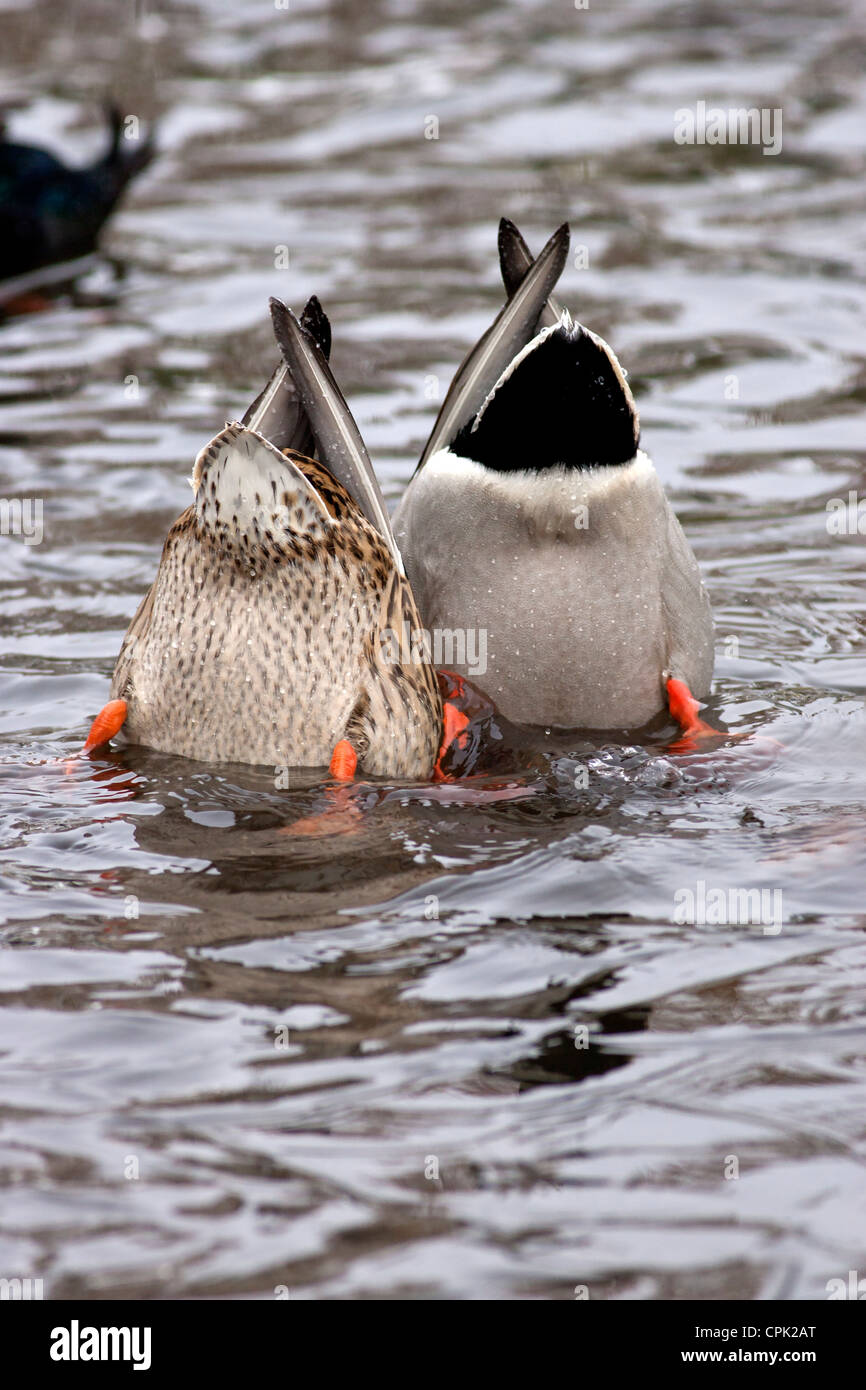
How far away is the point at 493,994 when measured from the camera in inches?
155

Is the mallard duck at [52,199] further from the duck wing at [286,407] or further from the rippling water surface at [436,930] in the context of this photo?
A: the duck wing at [286,407]

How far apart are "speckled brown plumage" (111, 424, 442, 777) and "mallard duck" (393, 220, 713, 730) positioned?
51 centimetres

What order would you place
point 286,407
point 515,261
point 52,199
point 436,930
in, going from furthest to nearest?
point 52,199, point 515,261, point 286,407, point 436,930

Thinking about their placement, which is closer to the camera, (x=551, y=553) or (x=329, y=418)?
(x=329, y=418)

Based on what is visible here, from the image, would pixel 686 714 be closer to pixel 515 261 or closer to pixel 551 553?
pixel 551 553

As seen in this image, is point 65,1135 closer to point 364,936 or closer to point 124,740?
point 364,936

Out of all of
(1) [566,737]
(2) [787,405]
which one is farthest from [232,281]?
(1) [566,737]

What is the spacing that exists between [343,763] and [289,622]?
0.40 meters

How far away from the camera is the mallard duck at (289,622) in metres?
4.94

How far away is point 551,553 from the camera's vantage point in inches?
220

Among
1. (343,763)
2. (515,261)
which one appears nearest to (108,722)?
A: (343,763)

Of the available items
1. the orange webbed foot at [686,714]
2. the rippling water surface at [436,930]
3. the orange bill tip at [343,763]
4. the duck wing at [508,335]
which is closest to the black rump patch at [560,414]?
the duck wing at [508,335]

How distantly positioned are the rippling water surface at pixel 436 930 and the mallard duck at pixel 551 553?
0.69ft
